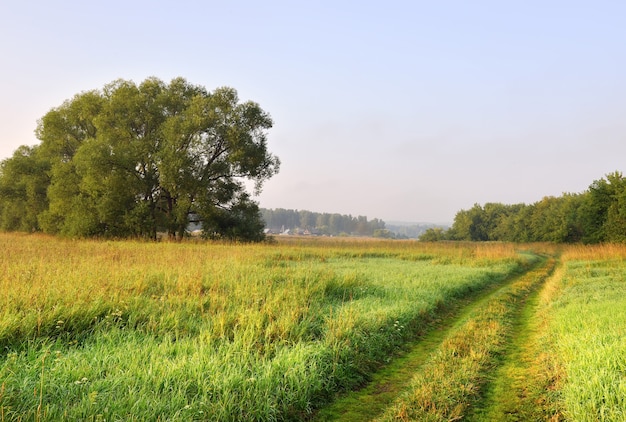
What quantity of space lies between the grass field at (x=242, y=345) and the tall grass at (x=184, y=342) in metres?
0.02

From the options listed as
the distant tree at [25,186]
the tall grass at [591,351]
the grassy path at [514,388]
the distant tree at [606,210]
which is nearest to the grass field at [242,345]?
the tall grass at [591,351]

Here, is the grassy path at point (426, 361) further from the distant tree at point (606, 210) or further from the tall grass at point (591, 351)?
the distant tree at point (606, 210)

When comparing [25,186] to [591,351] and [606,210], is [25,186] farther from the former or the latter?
[606,210]

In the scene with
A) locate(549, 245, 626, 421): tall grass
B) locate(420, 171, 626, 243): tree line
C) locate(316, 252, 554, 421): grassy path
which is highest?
locate(420, 171, 626, 243): tree line

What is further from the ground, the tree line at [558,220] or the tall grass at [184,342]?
the tree line at [558,220]

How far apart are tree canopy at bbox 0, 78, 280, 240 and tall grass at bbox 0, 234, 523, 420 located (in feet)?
64.0

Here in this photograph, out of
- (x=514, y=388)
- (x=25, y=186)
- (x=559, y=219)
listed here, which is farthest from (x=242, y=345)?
(x=559, y=219)

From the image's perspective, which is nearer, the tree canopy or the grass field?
the grass field

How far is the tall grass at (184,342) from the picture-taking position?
384cm

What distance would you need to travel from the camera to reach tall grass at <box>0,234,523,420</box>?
384 cm

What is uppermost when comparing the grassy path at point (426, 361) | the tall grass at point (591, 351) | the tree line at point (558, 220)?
the tree line at point (558, 220)

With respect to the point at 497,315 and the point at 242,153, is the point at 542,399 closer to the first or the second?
the point at 497,315

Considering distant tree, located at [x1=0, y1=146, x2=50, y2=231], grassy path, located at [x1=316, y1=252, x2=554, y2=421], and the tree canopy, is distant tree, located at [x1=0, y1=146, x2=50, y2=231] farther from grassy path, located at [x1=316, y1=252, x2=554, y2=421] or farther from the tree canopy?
grassy path, located at [x1=316, y1=252, x2=554, y2=421]

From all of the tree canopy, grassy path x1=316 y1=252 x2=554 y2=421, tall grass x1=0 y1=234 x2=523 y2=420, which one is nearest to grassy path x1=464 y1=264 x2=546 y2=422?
grassy path x1=316 y1=252 x2=554 y2=421
